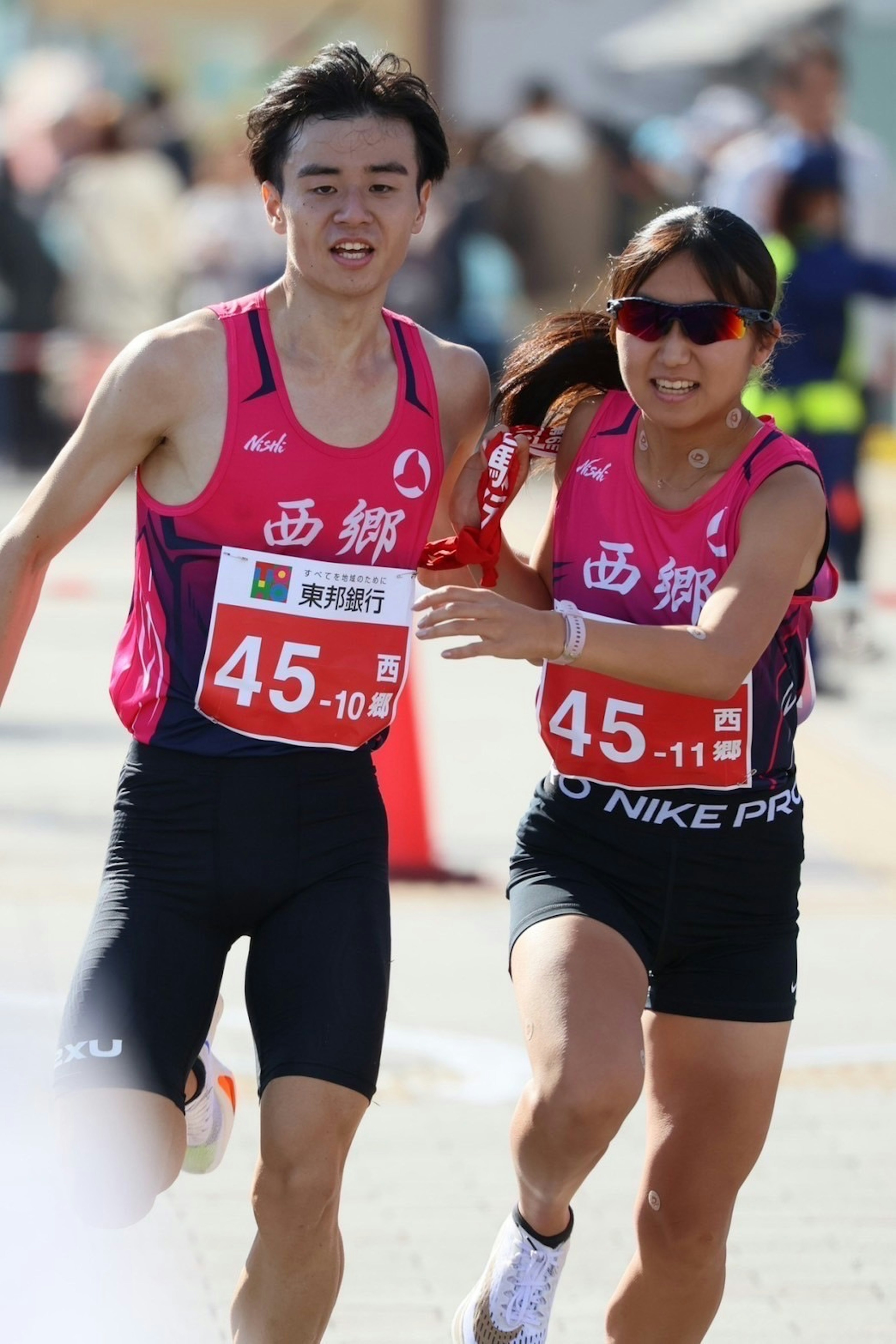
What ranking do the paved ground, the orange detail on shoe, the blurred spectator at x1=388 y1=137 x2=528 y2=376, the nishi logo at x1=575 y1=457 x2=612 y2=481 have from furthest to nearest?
the blurred spectator at x1=388 y1=137 x2=528 y2=376, the paved ground, the orange detail on shoe, the nishi logo at x1=575 y1=457 x2=612 y2=481

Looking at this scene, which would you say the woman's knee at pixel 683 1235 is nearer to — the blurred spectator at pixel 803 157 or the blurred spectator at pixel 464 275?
the blurred spectator at pixel 803 157

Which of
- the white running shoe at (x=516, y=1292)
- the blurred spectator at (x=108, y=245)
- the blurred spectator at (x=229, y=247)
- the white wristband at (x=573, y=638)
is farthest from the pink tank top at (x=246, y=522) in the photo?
the blurred spectator at (x=108, y=245)

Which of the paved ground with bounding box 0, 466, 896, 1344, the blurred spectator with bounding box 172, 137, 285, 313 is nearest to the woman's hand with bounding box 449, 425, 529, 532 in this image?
the paved ground with bounding box 0, 466, 896, 1344

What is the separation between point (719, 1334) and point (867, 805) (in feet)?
14.8

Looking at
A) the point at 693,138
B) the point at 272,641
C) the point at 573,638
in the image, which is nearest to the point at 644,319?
the point at 573,638

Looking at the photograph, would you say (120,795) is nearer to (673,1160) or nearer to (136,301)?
(673,1160)

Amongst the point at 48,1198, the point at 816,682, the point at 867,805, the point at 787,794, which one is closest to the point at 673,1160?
the point at 787,794

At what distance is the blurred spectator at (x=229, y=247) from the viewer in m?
16.2

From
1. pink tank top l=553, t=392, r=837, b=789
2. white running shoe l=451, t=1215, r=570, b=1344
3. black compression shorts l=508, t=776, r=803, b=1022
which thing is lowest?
white running shoe l=451, t=1215, r=570, b=1344

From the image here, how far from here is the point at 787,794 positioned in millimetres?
3861

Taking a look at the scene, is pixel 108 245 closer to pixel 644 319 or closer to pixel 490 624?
pixel 644 319

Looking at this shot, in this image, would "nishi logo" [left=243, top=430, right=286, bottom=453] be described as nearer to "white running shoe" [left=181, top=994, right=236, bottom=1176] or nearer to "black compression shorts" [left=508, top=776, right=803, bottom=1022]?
"black compression shorts" [left=508, top=776, right=803, bottom=1022]

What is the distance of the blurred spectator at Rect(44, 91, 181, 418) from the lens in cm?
1627

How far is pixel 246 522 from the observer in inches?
146
